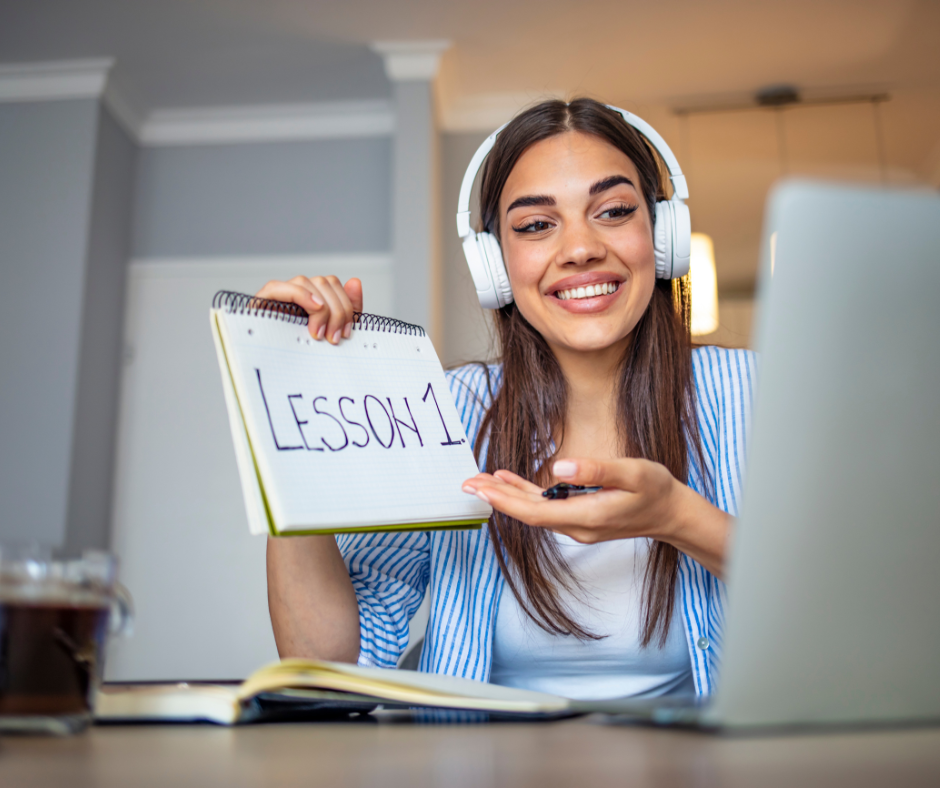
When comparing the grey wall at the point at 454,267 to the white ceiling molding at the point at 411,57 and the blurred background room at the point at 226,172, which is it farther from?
the white ceiling molding at the point at 411,57

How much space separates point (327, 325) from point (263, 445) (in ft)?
0.64

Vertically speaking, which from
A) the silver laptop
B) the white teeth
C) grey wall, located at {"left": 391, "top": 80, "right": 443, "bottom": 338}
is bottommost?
the silver laptop

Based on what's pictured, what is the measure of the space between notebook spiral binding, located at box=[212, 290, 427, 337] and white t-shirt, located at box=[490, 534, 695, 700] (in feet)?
1.27

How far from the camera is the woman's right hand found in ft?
2.50

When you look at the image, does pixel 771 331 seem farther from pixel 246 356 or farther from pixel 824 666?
pixel 246 356

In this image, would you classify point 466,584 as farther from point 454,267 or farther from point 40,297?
point 40,297

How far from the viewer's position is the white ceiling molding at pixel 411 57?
3.34 meters

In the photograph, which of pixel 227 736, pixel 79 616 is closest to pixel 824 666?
pixel 227 736

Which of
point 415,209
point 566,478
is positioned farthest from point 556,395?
point 415,209

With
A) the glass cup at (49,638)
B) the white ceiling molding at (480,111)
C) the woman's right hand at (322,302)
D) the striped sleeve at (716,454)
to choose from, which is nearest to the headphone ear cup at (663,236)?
the striped sleeve at (716,454)

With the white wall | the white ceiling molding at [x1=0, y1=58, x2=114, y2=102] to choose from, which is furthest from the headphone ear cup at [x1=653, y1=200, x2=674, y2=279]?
the white ceiling molding at [x1=0, y1=58, x2=114, y2=102]

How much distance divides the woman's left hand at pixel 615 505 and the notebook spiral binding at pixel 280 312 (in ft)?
0.69

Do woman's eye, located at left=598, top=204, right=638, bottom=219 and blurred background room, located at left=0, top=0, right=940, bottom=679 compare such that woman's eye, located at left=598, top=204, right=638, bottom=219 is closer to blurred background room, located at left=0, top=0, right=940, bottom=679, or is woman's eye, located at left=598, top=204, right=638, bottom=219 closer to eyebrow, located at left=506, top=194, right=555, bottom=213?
eyebrow, located at left=506, top=194, right=555, bottom=213

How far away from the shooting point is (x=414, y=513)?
70 cm
